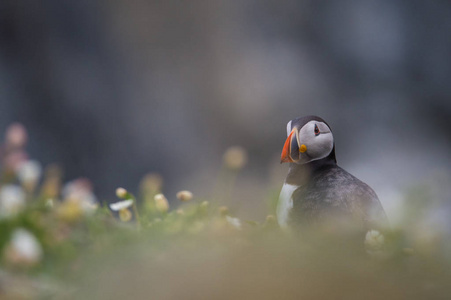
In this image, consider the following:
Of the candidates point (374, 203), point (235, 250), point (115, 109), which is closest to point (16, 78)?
point (115, 109)

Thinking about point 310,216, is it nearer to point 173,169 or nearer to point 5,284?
point 5,284

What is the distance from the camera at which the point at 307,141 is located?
3.69 feet

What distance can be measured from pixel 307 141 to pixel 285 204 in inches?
6.7

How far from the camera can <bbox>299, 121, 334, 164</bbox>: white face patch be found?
43.8 inches

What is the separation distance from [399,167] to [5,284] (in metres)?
3.02

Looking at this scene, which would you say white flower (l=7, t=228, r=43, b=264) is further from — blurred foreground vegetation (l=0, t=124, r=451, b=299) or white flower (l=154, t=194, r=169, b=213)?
white flower (l=154, t=194, r=169, b=213)

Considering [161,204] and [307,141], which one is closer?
[161,204]

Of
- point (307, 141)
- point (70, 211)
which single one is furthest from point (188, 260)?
point (307, 141)

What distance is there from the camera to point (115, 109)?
3441 mm

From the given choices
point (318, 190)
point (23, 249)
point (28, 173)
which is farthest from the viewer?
point (318, 190)

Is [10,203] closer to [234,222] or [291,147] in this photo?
[234,222]

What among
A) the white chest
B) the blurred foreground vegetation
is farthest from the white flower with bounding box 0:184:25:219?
Result: the white chest

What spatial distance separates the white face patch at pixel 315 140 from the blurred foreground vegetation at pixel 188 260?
1.61 feet

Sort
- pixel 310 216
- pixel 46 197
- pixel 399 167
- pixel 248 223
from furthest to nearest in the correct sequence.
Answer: pixel 399 167
pixel 310 216
pixel 248 223
pixel 46 197
